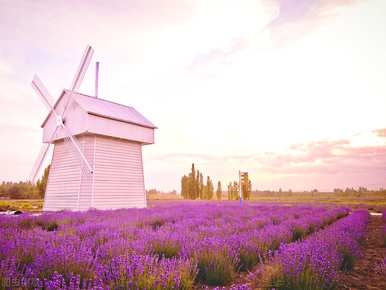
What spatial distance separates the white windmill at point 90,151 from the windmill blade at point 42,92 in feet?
0.20

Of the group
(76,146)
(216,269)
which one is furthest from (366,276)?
(76,146)

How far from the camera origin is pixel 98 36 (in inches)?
510

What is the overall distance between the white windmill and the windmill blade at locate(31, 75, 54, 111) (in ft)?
0.20

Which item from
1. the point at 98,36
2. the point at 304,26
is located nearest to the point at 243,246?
the point at 304,26

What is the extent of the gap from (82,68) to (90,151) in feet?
19.5

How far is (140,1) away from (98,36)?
3.37 metres

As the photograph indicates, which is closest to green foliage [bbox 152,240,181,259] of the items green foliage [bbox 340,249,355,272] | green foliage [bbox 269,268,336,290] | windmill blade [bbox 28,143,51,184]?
green foliage [bbox 269,268,336,290]

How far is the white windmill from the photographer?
41.8ft

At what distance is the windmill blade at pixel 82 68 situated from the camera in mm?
15680

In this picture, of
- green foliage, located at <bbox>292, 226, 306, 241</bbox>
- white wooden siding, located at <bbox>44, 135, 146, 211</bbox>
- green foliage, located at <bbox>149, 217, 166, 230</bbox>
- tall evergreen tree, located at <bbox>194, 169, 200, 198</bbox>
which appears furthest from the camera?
tall evergreen tree, located at <bbox>194, 169, 200, 198</bbox>

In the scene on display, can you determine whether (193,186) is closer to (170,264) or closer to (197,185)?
(197,185)

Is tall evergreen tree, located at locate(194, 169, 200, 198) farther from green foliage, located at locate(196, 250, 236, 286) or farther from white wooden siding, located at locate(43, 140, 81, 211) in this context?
Answer: green foliage, located at locate(196, 250, 236, 286)

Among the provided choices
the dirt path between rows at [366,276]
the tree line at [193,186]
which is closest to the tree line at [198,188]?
the tree line at [193,186]

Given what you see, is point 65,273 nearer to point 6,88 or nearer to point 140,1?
point 140,1
